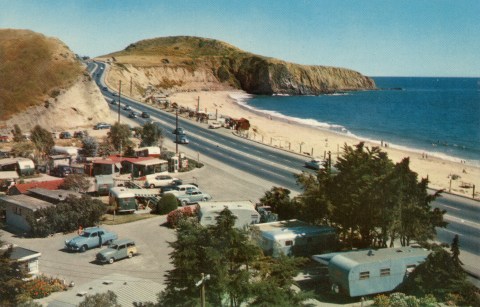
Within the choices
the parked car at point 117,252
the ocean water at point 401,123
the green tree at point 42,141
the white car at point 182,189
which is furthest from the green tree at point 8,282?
the ocean water at point 401,123

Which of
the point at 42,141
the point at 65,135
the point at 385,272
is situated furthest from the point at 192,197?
the point at 65,135

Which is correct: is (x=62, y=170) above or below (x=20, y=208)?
above

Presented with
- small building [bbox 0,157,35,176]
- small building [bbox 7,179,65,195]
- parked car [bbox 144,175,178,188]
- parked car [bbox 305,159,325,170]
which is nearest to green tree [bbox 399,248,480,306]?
parked car [bbox 144,175,178,188]

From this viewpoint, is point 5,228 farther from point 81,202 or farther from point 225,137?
point 225,137

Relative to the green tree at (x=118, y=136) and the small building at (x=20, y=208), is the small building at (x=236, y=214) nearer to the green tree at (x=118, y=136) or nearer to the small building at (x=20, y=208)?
the small building at (x=20, y=208)

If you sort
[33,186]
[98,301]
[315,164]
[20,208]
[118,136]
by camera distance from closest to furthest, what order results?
[98,301]
[20,208]
[33,186]
[315,164]
[118,136]

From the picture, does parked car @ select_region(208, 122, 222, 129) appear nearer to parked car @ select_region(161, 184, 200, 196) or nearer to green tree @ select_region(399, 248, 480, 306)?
parked car @ select_region(161, 184, 200, 196)

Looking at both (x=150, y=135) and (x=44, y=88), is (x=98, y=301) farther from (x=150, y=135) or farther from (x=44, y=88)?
(x=44, y=88)

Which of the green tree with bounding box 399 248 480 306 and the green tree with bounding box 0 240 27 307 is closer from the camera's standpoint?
the green tree with bounding box 0 240 27 307
